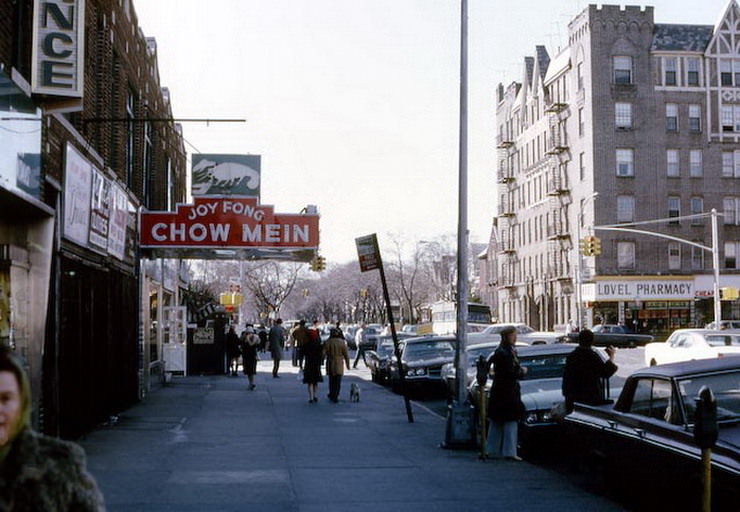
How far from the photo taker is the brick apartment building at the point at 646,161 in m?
61.3

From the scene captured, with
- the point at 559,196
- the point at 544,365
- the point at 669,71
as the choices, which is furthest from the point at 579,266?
the point at 544,365

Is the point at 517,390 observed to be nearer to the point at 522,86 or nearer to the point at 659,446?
the point at 659,446

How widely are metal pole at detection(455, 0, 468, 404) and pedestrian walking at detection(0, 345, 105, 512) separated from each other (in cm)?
1128

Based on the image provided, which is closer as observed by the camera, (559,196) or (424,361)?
(424,361)

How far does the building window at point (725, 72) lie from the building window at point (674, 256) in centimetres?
1133

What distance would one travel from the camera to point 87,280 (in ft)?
49.4

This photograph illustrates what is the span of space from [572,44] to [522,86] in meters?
12.3

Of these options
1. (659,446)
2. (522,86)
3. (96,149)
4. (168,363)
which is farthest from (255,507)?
(522,86)

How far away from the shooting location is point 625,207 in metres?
61.2

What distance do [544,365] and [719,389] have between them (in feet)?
21.9

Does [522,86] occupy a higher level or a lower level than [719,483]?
higher

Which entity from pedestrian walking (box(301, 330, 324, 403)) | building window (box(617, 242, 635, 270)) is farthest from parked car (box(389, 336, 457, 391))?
building window (box(617, 242, 635, 270))

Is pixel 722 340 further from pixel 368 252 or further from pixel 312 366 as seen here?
pixel 368 252

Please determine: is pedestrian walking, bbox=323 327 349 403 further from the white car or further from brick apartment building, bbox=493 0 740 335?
brick apartment building, bbox=493 0 740 335
